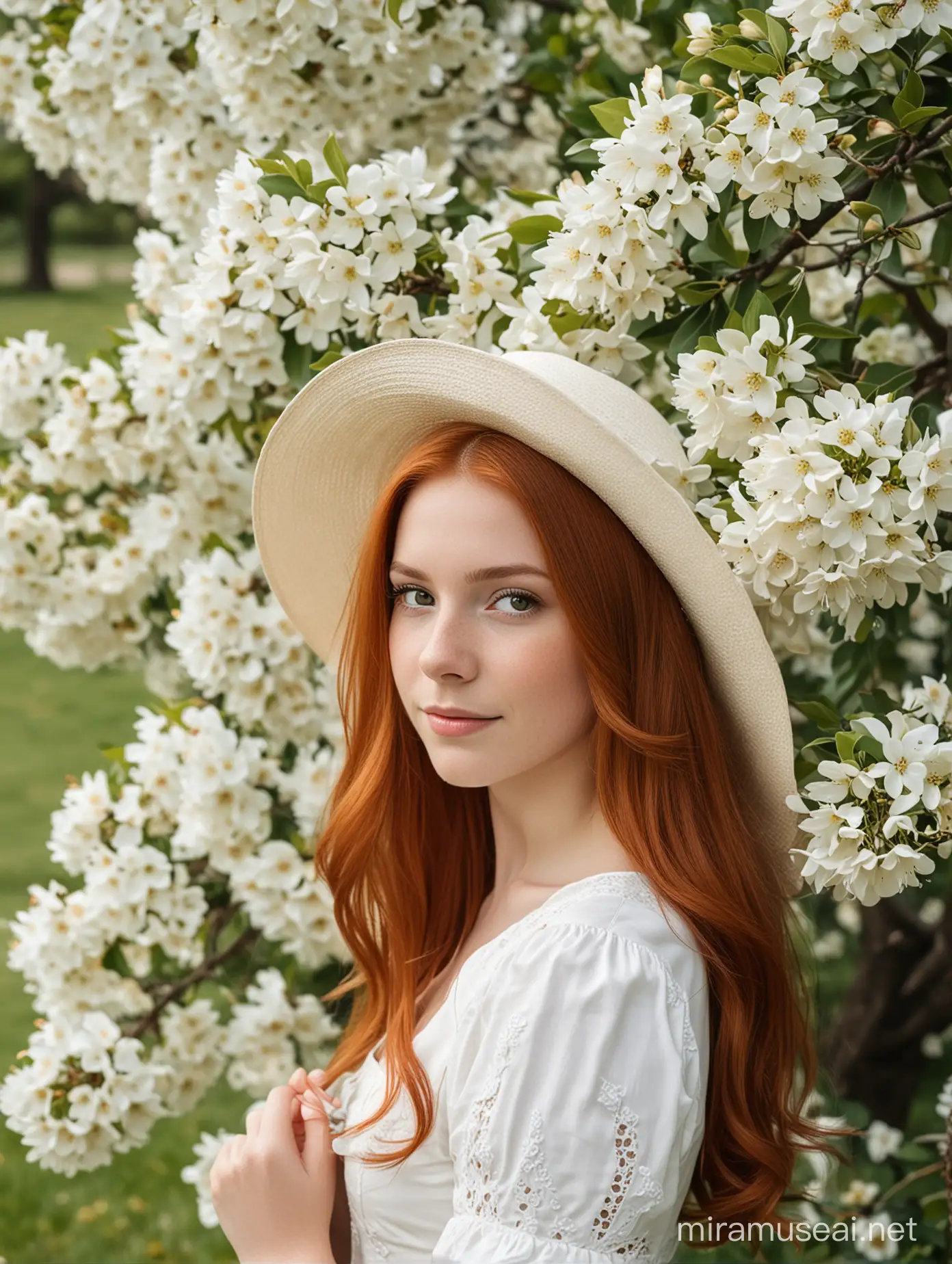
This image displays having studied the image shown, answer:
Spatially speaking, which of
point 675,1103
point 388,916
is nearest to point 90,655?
point 388,916

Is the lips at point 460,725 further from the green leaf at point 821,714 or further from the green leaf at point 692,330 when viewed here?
the green leaf at point 692,330

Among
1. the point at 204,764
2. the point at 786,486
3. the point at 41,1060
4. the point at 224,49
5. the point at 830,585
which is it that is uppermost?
the point at 224,49

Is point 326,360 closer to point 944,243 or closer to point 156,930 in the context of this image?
point 944,243

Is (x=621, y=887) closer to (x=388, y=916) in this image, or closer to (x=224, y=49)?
(x=388, y=916)

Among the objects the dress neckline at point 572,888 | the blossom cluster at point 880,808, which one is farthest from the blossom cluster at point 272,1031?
the blossom cluster at point 880,808

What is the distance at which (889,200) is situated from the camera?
1887 mm

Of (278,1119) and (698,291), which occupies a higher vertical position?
(698,291)

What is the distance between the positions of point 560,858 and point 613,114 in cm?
99

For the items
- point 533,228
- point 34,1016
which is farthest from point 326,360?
point 34,1016

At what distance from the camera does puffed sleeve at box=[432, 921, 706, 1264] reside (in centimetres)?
148

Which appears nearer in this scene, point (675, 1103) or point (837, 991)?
point (675, 1103)

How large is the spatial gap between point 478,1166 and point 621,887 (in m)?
0.37

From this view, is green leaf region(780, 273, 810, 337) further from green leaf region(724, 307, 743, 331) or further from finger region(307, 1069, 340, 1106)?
finger region(307, 1069, 340, 1106)

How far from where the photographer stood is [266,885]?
2.56 m
